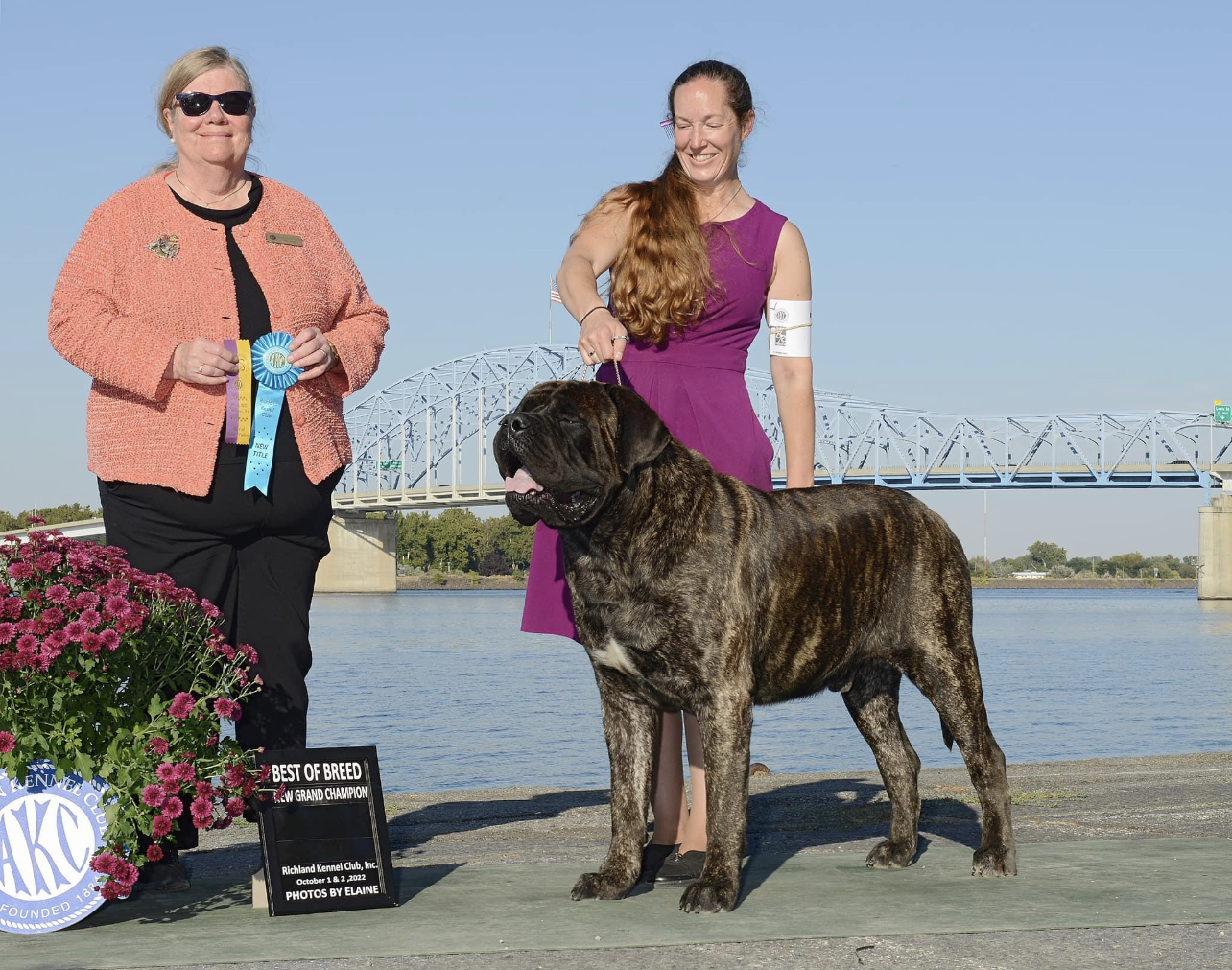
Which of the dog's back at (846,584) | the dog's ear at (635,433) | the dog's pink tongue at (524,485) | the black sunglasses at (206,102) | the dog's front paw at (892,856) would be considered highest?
the black sunglasses at (206,102)

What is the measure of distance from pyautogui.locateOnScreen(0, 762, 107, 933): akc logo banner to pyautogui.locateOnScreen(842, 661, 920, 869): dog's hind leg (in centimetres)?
236

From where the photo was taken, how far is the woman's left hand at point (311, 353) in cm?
409

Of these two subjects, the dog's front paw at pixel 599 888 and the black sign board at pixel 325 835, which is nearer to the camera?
the black sign board at pixel 325 835

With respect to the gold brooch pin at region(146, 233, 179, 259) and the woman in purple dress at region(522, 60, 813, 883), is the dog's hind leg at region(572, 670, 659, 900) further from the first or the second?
the gold brooch pin at region(146, 233, 179, 259)

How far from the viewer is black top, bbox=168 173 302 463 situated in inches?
166

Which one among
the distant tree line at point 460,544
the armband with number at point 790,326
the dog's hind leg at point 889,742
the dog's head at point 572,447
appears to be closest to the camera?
the dog's head at point 572,447

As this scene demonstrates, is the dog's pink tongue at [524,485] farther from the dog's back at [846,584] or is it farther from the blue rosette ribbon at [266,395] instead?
the blue rosette ribbon at [266,395]

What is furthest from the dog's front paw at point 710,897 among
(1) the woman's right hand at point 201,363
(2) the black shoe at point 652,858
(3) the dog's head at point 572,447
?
(1) the woman's right hand at point 201,363

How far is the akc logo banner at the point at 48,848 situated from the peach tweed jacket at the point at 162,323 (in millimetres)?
951

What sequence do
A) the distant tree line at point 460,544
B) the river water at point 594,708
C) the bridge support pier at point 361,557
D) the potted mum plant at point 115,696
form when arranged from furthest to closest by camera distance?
the distant tree line at point 460,544, the bridge support pier at point 361,557, the river water at point 594,708, the potted mum plant at point 115,696

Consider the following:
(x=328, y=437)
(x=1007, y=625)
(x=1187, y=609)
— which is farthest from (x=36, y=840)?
(x=1187, y=609)

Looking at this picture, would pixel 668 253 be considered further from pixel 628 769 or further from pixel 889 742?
pixel 889 742

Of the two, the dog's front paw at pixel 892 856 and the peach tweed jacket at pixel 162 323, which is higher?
the peach tweed jacket at pixel 162 323

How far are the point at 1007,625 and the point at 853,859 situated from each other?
56.1m
